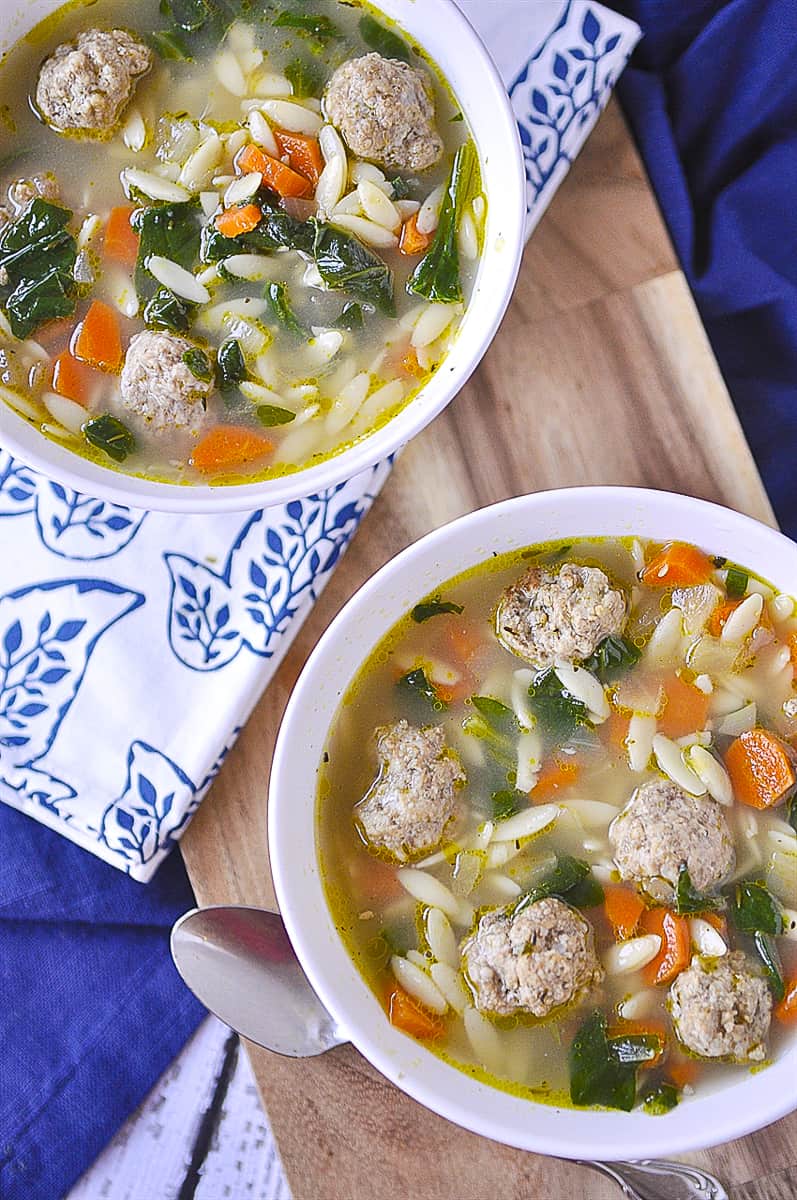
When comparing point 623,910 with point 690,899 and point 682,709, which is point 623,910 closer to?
point 690,899

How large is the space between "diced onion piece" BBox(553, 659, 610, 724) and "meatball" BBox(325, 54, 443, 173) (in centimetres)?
120

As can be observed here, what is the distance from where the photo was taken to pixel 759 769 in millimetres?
2812

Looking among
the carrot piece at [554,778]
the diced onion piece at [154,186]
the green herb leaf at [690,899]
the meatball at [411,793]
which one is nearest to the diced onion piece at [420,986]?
the meatball at [411,793]

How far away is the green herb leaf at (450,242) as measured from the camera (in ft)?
9.30

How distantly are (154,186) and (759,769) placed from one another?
6.28 feet

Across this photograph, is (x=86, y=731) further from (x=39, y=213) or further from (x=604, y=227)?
(x=604, y=227)

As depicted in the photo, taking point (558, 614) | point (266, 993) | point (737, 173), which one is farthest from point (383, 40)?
point (266, 993)

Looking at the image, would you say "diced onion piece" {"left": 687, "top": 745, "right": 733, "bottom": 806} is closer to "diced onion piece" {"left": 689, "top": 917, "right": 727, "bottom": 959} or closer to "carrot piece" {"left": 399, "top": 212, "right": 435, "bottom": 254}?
"diced onion piece" {"left": 689, "top": 917, "right": 727, "bottom": 959}

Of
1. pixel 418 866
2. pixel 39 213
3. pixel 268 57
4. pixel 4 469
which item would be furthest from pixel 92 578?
pixel 268 57

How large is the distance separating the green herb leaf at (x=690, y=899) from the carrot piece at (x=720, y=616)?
54cm

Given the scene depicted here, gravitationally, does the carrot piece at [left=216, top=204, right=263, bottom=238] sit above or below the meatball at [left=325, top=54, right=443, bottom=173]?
below

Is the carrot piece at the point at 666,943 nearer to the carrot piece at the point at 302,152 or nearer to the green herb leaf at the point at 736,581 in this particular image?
the green herb leaf at the point at 736,581

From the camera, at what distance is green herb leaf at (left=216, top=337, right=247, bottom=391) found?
9.38ft

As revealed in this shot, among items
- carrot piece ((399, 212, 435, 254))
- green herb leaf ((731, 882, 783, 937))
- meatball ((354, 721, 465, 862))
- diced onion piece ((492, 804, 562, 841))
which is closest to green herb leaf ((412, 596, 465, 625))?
meatball ((354, 721, 465, 862))
